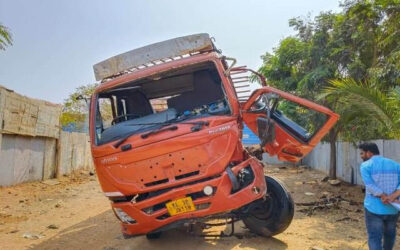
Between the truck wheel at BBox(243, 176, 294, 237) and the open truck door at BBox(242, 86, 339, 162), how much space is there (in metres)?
0.55

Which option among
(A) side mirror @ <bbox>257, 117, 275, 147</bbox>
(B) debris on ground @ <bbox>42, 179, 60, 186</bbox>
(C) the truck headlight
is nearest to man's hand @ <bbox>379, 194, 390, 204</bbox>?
(A) side mirror @ <bbox>257, 117, 275, 147</bbox>

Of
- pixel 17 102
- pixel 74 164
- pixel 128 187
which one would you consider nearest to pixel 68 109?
pixel 74 164

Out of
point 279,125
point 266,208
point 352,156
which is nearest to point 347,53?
point 352,156

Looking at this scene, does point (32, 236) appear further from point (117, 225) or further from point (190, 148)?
point (190, 148)

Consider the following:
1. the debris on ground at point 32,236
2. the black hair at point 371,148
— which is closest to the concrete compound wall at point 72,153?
the debris on ground at point 32,236

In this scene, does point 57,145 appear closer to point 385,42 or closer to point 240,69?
point 240,69

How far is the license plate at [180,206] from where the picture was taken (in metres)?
4.34

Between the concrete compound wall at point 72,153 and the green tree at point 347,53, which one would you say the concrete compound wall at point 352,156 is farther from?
the concrete compound wall at point 72,153

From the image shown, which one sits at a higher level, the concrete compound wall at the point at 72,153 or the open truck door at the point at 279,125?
the open truck door at the point at 279,125

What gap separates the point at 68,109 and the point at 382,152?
883 inches

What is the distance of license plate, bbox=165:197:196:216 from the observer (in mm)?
4340

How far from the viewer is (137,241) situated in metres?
5.71

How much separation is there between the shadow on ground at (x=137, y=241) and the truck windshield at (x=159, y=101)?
1.77 metres

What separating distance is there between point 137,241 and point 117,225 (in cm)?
150
